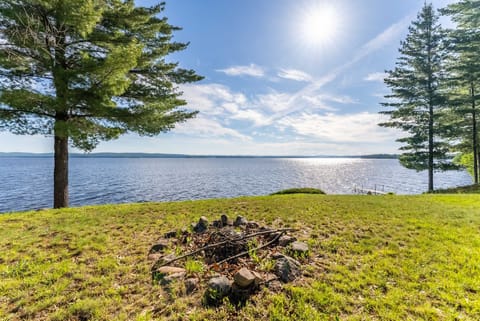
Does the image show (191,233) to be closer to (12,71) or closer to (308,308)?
(308,308)

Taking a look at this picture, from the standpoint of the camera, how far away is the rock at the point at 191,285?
292 centimetres

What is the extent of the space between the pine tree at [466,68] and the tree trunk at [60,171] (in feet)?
73.9

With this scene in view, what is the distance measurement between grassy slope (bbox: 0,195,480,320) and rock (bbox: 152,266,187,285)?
0.14 meters

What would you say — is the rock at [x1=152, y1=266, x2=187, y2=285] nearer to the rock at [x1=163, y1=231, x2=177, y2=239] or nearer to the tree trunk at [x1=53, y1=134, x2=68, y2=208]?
the rock at [x1=163, y1=231, x2=177, y2=239]

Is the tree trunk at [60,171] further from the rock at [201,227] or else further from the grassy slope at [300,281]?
the rock at [201,227]

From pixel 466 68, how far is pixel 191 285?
67.5 feet

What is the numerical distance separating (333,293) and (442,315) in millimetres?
1174

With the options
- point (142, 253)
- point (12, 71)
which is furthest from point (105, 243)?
point (12, 71)

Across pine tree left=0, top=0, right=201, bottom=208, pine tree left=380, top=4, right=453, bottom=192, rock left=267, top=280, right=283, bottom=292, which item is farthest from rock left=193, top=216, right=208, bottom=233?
pine tree left=380, top=4, right=453, bottom=192

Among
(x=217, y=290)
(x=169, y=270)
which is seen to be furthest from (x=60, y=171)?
(x=217, y=290)

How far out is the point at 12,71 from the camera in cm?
Answer: 648

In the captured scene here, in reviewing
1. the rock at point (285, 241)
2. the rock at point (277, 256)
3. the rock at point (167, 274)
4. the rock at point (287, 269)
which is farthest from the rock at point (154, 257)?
the rock at point (285, 241)

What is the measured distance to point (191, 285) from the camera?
298cm

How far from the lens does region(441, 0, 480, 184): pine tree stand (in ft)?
44.8
